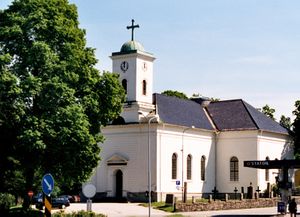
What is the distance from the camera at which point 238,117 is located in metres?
76.0

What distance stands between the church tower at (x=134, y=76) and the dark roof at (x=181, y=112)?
1.65m

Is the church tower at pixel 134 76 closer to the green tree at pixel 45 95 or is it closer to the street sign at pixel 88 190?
the green tree at pixel 45 95

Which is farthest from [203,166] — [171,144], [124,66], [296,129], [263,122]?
[296,129]

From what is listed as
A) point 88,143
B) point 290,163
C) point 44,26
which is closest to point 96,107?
point 88,143

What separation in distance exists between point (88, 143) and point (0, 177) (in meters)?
5.79

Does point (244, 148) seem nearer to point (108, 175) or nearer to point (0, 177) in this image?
point (108, 175)

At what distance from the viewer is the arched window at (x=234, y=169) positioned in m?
73.5

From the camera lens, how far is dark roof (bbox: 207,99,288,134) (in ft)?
244

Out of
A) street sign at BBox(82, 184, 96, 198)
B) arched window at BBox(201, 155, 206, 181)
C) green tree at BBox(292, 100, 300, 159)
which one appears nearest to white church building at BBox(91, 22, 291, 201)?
arched window at BBox(201, 155, 206, 181)

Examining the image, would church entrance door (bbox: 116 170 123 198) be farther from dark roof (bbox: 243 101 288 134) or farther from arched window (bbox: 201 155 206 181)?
dark roof (bbox: 243 101 288 134)

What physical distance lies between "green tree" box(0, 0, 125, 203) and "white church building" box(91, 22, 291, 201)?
19.4 m

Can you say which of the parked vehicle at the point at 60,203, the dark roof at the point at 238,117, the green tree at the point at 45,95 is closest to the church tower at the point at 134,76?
the dark roof at the point at 238,117

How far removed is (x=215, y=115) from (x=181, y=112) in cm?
792

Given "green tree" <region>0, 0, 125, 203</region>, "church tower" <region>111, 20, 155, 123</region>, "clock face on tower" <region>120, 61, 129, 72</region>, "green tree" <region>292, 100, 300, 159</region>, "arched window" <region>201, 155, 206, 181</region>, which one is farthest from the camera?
"green tree" <region>292, 100, 300, 159</region>
